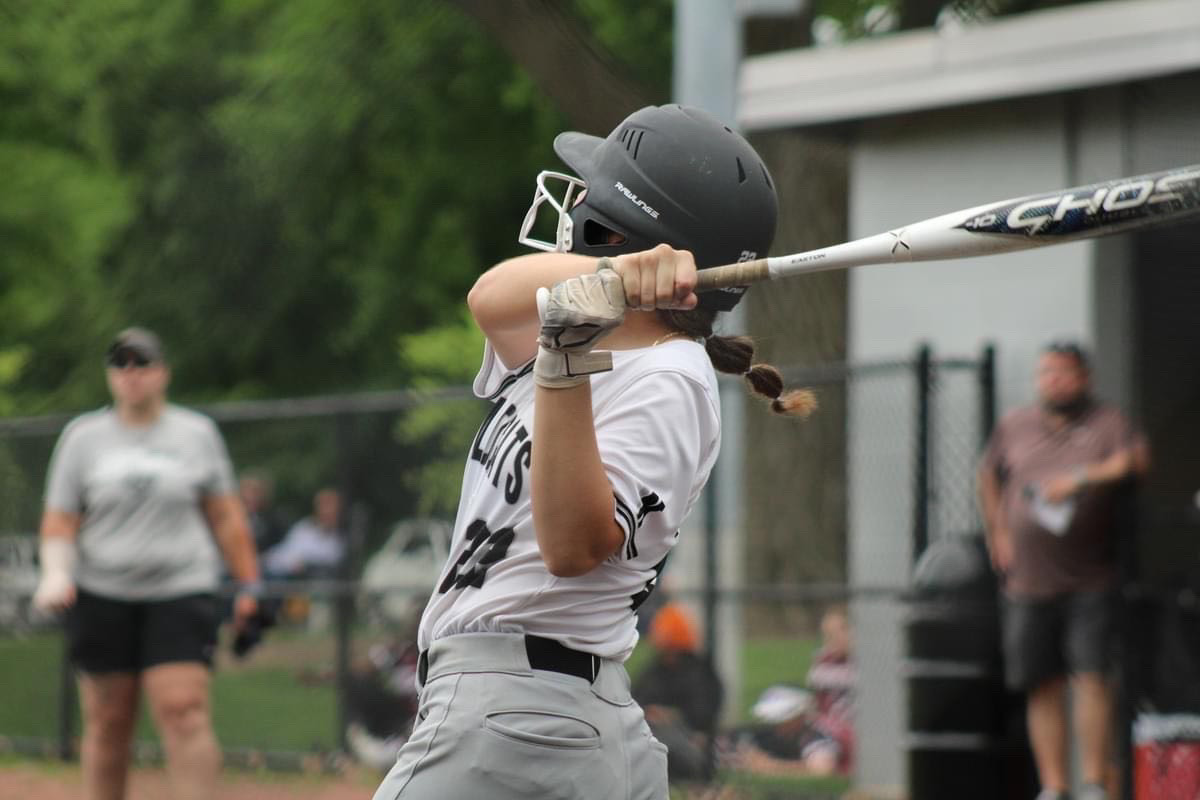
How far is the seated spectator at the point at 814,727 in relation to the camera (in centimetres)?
984

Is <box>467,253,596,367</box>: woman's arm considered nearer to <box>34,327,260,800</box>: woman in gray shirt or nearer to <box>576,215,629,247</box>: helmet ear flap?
<box>576,215,629,247</box>: helmet ear flap

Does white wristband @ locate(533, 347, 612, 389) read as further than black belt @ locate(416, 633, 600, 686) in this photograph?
No

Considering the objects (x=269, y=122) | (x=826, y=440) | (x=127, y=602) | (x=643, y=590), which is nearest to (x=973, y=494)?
(x=826, y=440)

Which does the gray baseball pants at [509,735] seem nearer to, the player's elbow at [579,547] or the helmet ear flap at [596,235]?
the player's elbow at [579,547]

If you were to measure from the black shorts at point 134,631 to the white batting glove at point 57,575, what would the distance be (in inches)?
5.3

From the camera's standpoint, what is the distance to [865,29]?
17938 millimetres

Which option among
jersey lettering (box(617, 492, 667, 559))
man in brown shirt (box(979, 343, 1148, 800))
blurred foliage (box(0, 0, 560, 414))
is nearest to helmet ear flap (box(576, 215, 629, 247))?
jersey lettering (box(617, 492, 667, 559))

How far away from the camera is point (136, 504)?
316 inches

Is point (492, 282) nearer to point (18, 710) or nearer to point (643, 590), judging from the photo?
Result: point (643, 590)

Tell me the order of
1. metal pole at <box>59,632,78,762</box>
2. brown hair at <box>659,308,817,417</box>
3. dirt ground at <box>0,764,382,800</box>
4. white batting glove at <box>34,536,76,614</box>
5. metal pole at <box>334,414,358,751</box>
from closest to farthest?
brown hair at <box>659,308,817,417</box>, white batting glove at <box>34,536,76,614</box>, dirt ground at <box>0,764,382,800</box>, metal pole at <box>334,414,358,751</box>, metal pole at <box>59,632,78,762</box>

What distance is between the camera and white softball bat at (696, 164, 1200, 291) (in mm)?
2744

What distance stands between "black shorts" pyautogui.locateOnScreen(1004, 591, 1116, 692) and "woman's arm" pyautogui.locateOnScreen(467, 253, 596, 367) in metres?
5.60

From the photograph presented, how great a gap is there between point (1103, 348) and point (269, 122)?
54.6 ft

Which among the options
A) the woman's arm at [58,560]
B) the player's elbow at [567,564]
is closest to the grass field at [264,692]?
the woman's arm at [58,560]
